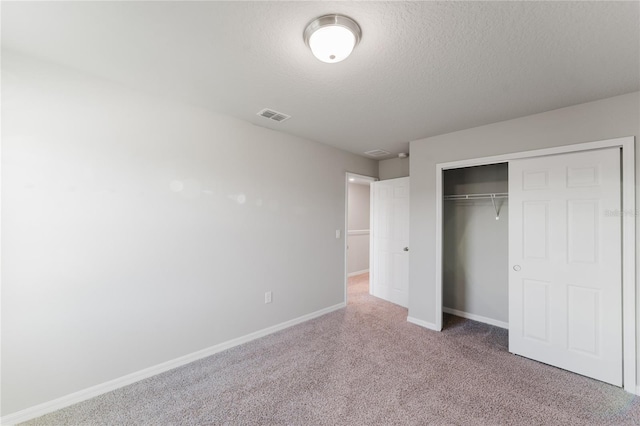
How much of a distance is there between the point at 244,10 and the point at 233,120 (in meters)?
1.57

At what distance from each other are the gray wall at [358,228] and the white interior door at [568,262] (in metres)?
3.61

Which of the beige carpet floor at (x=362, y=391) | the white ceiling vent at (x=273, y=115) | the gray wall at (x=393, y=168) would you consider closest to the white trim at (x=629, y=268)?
the beige carpet floor at (x=362, y=391)

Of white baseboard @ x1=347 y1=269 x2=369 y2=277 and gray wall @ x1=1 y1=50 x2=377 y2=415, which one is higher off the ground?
gray wall @ x1=1 y1=50 x2=377 y2=415

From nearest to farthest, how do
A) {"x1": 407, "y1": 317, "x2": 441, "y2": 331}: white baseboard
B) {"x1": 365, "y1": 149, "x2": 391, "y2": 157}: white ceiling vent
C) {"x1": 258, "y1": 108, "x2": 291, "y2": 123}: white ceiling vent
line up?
{"x1": 258, "y1": 108, "x2": 291, "y2": 123}: white ceiling vent < {"x1": 407, "y1": 317, "x2": 441, "y2": 331}: white baseboard < {"x1": 365, "y1": 149, "x2": 391, "y2": 157}: white ceiling vent

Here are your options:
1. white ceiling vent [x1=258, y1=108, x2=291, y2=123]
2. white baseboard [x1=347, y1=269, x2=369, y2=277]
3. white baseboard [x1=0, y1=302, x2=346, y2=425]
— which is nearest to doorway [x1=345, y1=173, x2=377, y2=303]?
white baseboard [x1=347, y1=269, x2=369, y2=277]

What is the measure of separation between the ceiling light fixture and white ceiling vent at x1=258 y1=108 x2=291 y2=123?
1.18m

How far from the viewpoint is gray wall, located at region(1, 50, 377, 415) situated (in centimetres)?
179

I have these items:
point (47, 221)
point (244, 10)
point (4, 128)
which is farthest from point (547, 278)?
point (4, 128)

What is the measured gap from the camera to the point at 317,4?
1.31m

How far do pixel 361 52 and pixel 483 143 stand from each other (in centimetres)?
205

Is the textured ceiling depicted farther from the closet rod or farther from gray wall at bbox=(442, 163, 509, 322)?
gray wall at bbox=(442, 163, 509, 322)

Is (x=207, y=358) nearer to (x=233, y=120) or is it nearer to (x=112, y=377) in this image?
(x=112, y=377)

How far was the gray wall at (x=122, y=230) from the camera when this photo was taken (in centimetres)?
179

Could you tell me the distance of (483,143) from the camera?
2.94 metres
